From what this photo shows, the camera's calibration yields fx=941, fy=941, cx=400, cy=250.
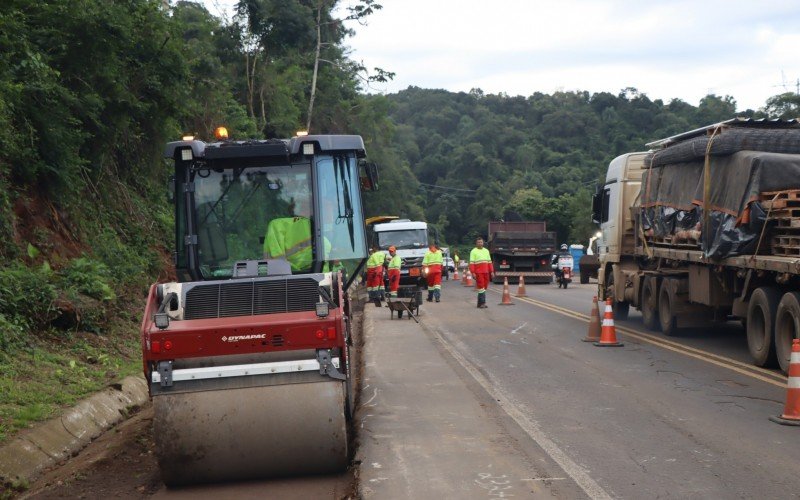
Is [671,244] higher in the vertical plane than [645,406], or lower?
higher

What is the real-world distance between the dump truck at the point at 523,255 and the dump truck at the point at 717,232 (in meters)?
17.2

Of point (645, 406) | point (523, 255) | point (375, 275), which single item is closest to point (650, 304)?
point (645, 406)

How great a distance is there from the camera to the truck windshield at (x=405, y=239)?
34.9 m

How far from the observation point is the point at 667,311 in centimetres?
1709

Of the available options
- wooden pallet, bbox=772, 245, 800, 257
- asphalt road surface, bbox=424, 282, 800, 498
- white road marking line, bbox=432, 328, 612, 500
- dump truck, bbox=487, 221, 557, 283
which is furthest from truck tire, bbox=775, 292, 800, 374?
dump truck, bbox=487, 221, 557, 283

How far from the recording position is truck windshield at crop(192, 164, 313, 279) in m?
9.27

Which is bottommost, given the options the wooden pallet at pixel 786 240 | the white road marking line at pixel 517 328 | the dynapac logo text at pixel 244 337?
the white road marking line at pixel 517 328

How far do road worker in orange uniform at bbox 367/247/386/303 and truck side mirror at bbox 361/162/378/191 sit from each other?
50.0 ft

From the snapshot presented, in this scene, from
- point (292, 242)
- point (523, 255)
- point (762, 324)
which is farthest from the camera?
point (523, 255)

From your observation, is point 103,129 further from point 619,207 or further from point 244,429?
point 244,429

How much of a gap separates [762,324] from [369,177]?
6.40m

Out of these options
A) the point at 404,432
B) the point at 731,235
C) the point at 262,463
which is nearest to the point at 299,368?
the point at 262,463

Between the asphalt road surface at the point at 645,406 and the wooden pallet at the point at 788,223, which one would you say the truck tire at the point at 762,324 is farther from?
the wooden pallet at the point at 788,223

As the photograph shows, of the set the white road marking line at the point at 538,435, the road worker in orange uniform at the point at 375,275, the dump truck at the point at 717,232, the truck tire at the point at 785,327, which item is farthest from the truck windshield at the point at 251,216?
the road worker in orange uniform at the point at 375,275
